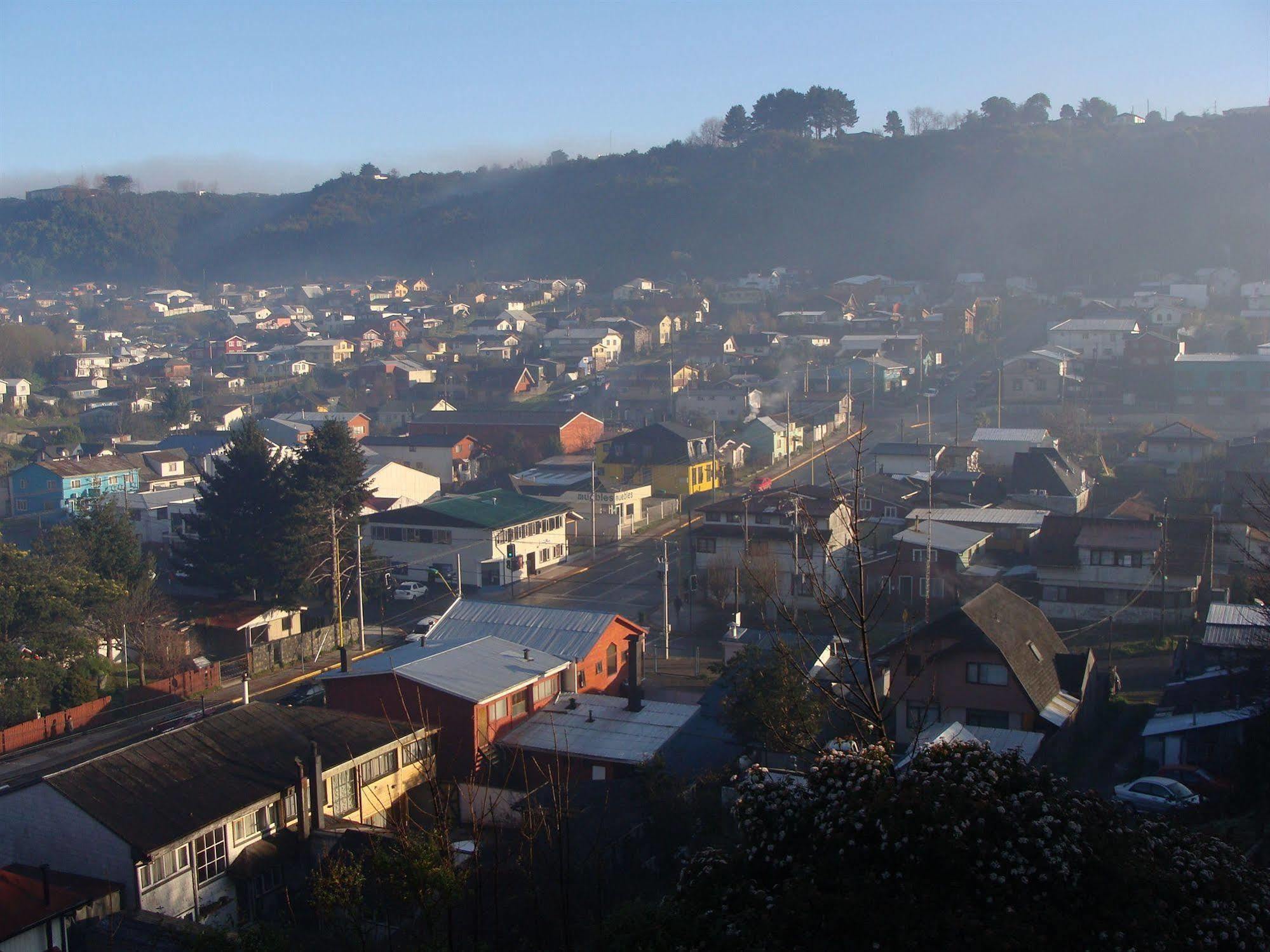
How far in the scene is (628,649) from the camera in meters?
6.47

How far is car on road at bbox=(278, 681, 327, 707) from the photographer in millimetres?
7109

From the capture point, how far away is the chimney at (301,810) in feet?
15.5

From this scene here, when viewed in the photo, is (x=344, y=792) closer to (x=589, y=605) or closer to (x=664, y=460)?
(x=589, y=605)

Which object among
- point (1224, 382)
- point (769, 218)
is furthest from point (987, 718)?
point (769, 218)

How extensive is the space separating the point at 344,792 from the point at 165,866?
0.97 m

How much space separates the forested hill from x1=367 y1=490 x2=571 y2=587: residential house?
71.6 ft

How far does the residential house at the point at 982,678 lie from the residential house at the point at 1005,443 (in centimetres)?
763

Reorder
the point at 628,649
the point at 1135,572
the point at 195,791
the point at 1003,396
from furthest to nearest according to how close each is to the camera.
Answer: the point at 1003,396
the point at 1135,572
the point at 628,649
the point at 195,791

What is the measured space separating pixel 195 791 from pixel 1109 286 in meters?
26.6

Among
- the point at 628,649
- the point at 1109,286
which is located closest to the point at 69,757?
the point at 628,649

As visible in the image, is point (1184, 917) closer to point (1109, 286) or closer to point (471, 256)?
point (1109, 286)

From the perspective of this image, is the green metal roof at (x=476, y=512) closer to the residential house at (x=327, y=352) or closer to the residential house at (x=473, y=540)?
the residential house at (x=473, y=540)

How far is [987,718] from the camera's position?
20.2 ft

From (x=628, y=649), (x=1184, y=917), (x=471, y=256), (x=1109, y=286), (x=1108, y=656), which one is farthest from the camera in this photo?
(x=471, y=256)
